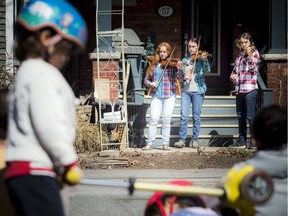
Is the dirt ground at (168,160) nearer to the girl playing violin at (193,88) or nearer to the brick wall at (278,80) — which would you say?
the girl playing violin at (193,88)

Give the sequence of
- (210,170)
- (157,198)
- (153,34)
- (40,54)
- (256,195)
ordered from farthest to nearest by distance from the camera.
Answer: (153,34) < (210,170) < (157,198) < (40,54) < (256,195)

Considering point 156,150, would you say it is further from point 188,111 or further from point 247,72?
point 247,72

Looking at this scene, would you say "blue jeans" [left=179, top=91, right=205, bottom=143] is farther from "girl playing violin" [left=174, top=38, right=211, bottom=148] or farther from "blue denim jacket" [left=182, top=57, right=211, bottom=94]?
"blue denim jacket" [left=182, top=57, right=211, bottom=94]

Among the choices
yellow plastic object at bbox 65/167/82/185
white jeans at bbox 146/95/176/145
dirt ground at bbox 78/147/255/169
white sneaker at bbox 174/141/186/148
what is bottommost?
dirt ground at bbox 78/147/255/169

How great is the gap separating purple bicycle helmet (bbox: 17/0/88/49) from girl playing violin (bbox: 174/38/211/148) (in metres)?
8.22

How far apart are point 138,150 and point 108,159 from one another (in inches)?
43.6

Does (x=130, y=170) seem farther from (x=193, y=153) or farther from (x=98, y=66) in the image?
(x=98, y=66)

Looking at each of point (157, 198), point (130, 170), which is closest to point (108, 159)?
point (130, 170)

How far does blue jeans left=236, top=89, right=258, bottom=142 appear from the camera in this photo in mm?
11117

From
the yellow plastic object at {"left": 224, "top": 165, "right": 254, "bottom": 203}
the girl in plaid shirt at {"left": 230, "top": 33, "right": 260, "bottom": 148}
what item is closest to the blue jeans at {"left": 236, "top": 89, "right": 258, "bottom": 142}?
the girl in plaid shirt at {"left": 230, "top": 33, "right": 260, "bottom": 148}

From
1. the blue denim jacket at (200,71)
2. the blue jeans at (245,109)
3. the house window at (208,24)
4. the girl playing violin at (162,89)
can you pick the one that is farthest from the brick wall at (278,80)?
the house window at (208,24)

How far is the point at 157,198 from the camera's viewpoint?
146 inches

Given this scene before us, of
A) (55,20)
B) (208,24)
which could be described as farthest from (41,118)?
(208,24)

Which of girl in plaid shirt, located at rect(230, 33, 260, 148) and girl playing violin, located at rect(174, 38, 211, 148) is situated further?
girl playing violin, located at rect(174, 38, 211, 148)
